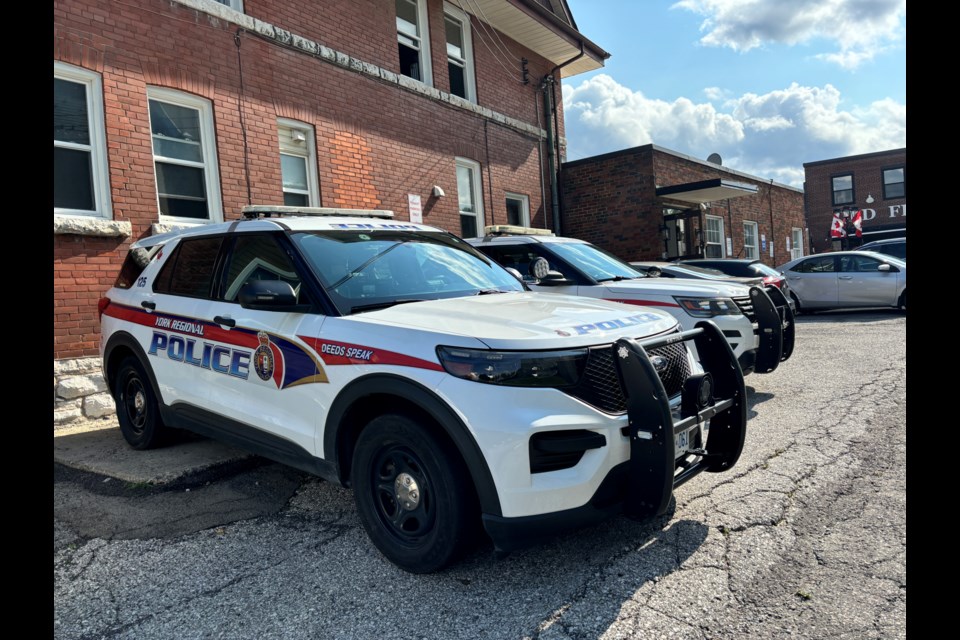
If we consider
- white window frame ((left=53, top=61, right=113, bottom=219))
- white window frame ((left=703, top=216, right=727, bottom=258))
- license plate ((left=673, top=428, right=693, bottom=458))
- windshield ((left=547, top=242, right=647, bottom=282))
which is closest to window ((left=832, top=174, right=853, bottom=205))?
white window frame ((left=703, top=216, right=727, bottom=258))

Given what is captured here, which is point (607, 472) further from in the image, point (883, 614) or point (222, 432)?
point (222, 432)

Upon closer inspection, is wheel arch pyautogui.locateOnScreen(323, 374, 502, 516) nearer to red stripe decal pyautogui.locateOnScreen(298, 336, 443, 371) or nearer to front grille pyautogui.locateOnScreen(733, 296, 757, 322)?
red stripe decal pyautogui.locateOnScreen(298, 336, 443, 371)

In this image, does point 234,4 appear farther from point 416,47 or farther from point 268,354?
point 268,354

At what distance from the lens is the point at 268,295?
3.37 metres

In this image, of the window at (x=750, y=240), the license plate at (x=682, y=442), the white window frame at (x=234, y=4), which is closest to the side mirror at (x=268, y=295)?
the license plate at (x=682, y=442)

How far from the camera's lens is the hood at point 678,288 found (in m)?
6.32

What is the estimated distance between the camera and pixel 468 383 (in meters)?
2.74

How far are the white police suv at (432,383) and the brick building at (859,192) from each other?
37.9 m

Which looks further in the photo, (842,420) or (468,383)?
(842,420)

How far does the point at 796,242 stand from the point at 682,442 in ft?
85.7

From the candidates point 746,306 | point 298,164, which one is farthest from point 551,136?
point 746,306

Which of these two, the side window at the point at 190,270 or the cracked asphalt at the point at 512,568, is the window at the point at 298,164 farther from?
the cracked asphalt at the point at 512,568
